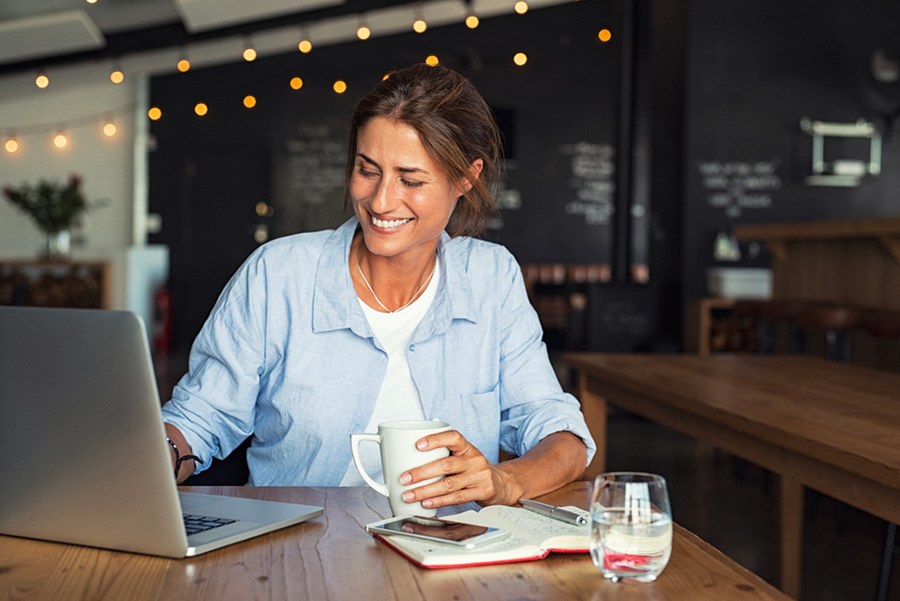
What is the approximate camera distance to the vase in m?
8.53

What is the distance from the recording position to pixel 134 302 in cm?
916

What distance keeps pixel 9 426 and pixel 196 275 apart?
1027 cm

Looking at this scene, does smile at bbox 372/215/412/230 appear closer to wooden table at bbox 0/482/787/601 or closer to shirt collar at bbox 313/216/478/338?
shirt collar at bbox 313/216/478/338

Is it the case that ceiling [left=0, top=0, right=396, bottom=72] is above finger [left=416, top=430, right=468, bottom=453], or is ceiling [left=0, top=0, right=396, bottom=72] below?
above

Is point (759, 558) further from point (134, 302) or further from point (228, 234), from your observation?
point (228, 234)

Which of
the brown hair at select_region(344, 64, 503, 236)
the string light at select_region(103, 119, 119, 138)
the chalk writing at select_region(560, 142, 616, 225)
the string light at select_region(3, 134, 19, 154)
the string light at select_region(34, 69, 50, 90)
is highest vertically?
the string light at select_region(34, 69, 50, 90)

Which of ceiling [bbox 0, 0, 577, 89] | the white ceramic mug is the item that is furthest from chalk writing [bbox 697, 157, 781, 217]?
the white ceramic mug

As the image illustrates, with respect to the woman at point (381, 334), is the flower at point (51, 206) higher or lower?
higher

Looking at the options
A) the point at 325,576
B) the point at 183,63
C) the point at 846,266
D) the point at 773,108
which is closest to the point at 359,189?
the point at 325,576

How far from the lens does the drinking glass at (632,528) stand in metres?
0.98

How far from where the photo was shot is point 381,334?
1783 millimetres

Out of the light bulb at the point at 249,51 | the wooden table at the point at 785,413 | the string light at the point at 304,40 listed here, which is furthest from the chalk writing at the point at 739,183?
the wooden table at the point at 785,413

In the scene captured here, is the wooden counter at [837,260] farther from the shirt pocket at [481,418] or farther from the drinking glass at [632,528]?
the drinking glass at [632,528]

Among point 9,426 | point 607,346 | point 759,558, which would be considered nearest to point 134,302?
point 607,346
